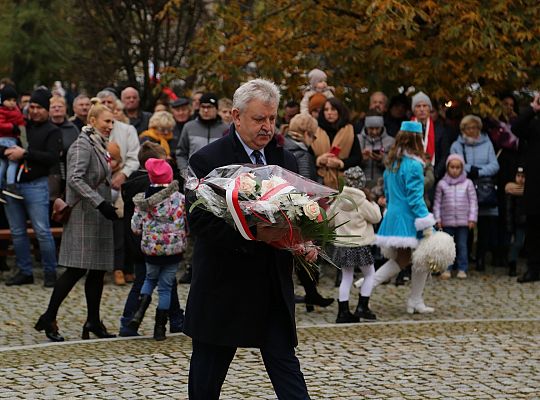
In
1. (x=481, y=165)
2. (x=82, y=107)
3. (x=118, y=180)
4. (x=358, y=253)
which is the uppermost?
(x=82, y=107)

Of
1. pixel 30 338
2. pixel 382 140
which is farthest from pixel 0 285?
pixel 382 140

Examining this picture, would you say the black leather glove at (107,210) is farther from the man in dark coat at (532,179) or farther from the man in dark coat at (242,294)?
the man in dark coat at (532,179)

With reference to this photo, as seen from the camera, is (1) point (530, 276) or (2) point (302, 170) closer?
(2) point (302, 170)

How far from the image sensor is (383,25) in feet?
49.4

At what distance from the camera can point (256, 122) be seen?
614 cm

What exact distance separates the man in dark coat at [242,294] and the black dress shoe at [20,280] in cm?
782

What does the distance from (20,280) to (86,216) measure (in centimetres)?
344

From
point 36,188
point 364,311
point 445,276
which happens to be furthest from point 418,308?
point 36,188

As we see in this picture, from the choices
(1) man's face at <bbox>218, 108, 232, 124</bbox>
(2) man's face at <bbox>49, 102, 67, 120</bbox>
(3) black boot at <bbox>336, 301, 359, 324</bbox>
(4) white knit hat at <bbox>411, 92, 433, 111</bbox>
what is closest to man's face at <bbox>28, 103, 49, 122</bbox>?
(2) man's face at <bbox>49, 102, 67, 120</bbox>

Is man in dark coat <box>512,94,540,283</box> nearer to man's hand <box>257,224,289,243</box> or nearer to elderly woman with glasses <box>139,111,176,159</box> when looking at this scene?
elderly woman with glasses <box>139,111,176,159</box>

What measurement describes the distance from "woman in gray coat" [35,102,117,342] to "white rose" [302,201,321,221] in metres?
4.56

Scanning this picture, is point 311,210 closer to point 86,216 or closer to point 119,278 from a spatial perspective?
point 86,216

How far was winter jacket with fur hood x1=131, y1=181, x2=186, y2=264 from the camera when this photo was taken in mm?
10102

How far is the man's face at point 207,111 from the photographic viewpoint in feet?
46.1
